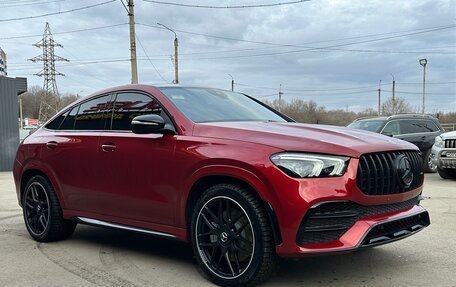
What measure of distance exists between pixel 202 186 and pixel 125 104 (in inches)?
57.4

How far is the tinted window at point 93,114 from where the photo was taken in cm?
520

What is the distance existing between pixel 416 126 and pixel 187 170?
1149 centimetres

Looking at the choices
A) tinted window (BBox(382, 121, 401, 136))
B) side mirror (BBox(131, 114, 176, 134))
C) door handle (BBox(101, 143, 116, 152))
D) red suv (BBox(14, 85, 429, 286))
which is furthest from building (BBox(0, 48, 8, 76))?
side mirror (BBox(131, 114, 176, 134))

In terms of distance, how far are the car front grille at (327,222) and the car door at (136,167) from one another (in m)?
1.29

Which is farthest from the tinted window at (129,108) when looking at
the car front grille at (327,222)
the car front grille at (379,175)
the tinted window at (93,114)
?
the car front grille at (379,175)

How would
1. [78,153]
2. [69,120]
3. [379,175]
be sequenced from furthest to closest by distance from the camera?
[69,120], [78,153], [379,175]

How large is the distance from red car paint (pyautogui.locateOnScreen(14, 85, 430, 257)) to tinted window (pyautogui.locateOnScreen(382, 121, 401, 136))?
9638 millimetres

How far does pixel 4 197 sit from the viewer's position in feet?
32.3

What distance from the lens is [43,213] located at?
5.70 meters

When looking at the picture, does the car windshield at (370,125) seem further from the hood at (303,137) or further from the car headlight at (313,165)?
the car headlight at (313,165)

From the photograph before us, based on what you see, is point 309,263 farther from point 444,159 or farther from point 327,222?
point 444,159

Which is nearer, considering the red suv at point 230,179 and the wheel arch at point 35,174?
the red suv at point 230,179

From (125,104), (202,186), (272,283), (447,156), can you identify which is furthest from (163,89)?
(447,156)

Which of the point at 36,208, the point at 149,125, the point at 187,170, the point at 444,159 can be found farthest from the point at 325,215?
the point at 444,159
